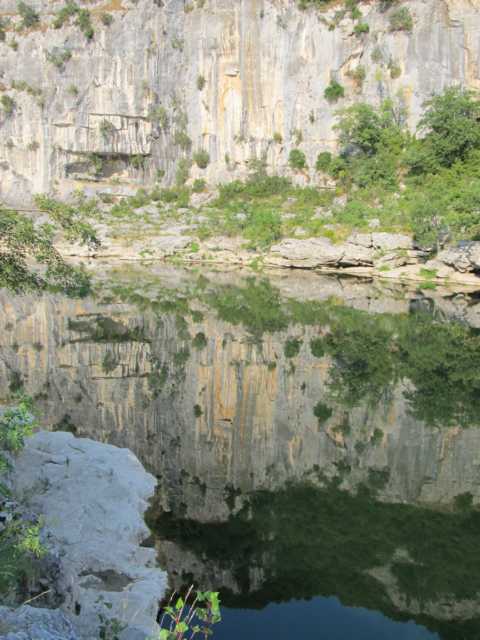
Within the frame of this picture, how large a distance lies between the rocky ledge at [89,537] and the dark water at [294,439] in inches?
17.4

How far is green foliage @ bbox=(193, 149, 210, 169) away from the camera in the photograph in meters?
52.6

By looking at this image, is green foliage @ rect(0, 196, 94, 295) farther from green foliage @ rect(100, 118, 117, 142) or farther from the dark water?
green foliage @ rect(100, 118, 117, 142)

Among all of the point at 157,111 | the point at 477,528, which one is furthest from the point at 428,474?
the point at 157,111

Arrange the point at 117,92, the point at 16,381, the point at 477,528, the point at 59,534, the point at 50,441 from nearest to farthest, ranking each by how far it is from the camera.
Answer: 1. the point at 59,534
2. the point at 477,528
3. the point at 50,441
4. the point at 16,381
5. the point at 117,92

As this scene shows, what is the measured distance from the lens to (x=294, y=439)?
12.0m

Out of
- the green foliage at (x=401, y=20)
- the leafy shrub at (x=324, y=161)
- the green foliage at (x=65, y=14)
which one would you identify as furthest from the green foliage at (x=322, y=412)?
the green foliage at (x=65, y=14)

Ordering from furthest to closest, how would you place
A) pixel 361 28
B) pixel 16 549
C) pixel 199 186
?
pixel 199 186 → pixel 361 28 → pixel 16 549

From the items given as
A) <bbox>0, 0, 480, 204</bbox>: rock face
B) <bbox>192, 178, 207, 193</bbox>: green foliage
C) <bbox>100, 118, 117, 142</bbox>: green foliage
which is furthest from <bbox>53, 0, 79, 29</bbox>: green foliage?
<bbox>192, 178, 207, 193</bbox>: green foliage

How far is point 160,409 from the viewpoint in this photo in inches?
531

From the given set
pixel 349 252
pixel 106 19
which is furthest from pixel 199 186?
pixel 349 252

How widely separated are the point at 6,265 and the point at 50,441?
309 cm

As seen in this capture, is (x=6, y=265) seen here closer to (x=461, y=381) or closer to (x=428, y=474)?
(x=428, y=474)

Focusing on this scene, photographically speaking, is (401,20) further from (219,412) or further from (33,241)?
(33,241)

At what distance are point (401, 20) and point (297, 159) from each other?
38.9 ft
